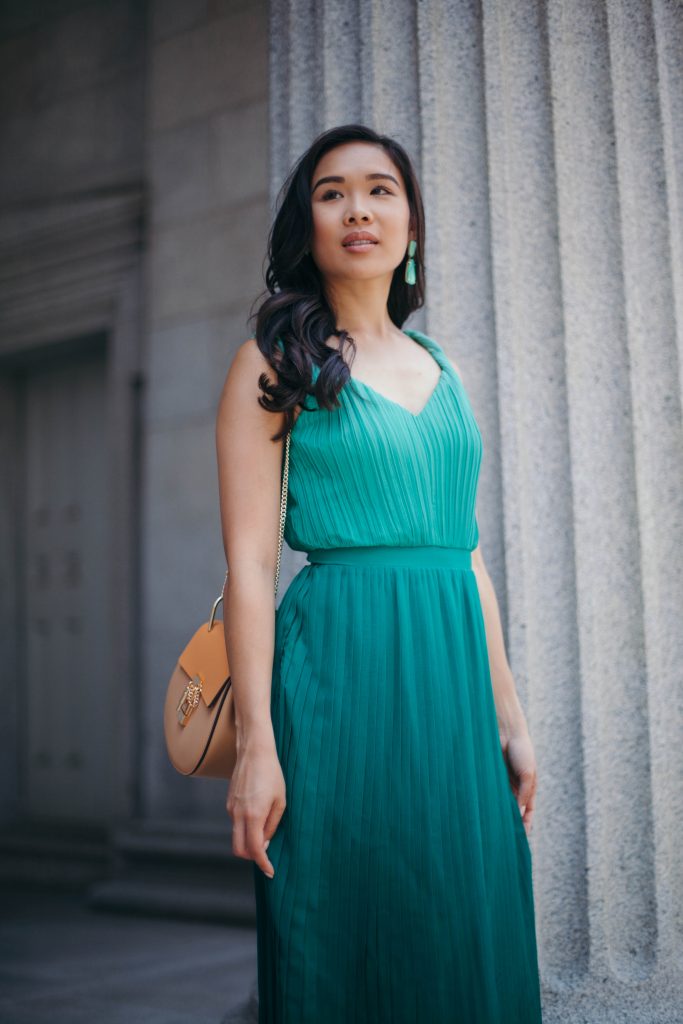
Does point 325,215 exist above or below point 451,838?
above

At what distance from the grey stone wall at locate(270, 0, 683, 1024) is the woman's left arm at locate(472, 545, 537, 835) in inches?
13.5

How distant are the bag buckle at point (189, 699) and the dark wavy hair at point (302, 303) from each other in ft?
1.54

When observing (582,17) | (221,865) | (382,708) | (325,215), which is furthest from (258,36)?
(382,708)

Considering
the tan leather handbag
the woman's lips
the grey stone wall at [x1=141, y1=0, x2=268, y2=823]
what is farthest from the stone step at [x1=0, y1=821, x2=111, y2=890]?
the woman's lips

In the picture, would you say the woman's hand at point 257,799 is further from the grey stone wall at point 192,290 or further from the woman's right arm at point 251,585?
the grey stone wall at point 192,290

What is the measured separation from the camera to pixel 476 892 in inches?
67.3

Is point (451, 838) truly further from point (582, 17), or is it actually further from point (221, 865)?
point (221, 865)

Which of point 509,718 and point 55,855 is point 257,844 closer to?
point 509,718

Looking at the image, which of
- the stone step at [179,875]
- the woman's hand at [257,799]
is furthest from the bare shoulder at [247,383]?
the stone step at [179,875]

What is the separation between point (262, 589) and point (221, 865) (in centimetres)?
331

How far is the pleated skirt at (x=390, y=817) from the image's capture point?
5.43 feet

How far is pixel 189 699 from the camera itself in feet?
6.10

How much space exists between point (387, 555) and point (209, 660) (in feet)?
1.26

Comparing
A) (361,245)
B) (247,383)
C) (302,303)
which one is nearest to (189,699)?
(247,383)
